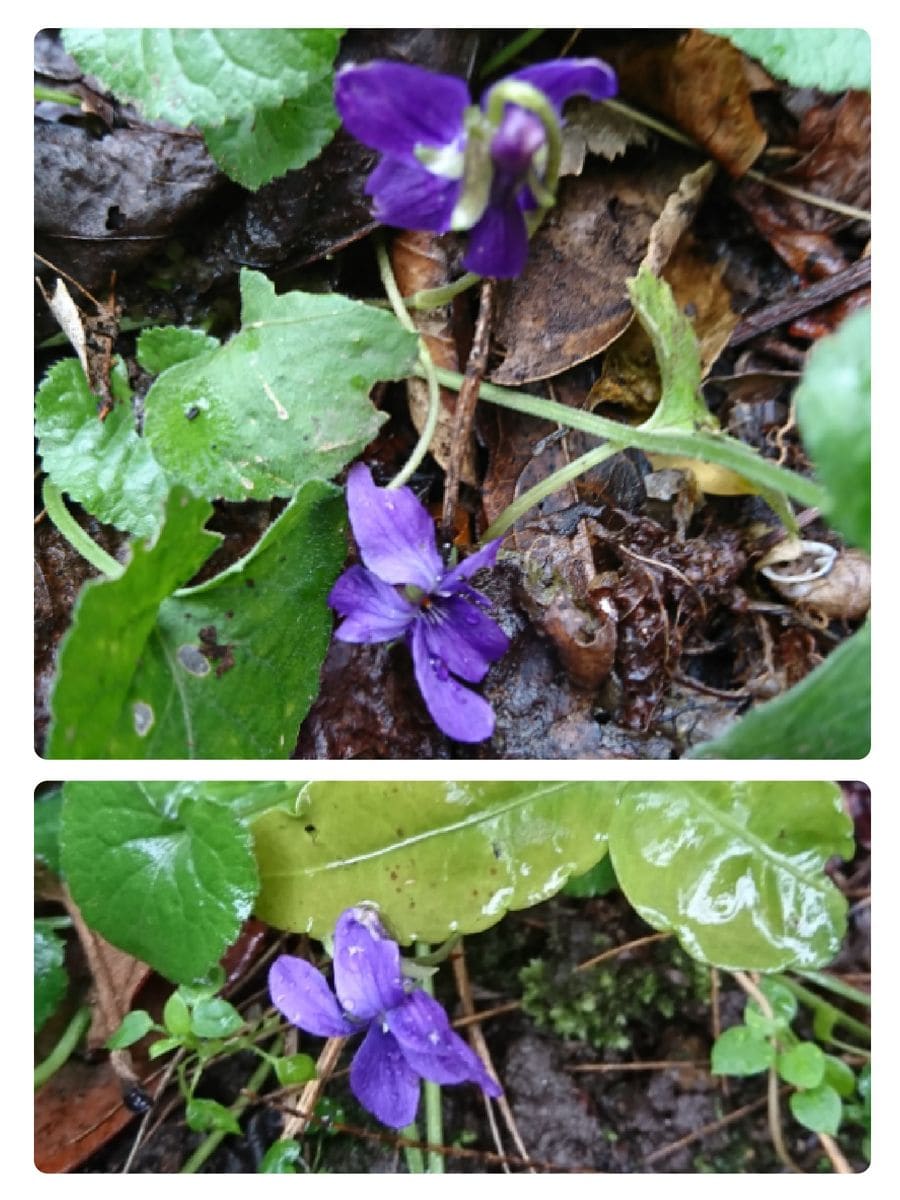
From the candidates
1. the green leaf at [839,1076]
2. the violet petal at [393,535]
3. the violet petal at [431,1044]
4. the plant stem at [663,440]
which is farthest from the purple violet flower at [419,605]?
the green leaf at [839,1076]

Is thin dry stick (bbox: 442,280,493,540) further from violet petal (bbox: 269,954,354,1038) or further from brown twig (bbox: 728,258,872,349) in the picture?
violet petal (bbox: 269,954,354,1038)

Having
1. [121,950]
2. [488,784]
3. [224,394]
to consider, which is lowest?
Answer: [121,950]

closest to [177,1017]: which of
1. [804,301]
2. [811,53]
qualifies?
[804,301]

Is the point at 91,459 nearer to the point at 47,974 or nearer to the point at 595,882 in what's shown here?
the point at 47,974

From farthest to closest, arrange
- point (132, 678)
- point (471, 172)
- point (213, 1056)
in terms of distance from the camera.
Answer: point (213, 1056), point (132, 678), point (471, 172)

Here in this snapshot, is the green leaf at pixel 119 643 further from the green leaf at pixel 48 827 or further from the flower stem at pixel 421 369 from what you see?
the flower stem at pixel 421 369

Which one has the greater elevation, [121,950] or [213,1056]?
[121,950]
